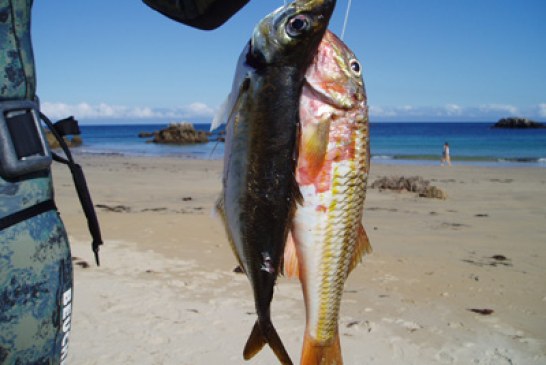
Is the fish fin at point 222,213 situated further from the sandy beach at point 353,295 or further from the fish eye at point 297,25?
the sandy beach at point 353,295

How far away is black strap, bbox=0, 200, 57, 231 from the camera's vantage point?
5.85ft

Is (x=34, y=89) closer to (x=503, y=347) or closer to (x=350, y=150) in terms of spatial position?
(x=350, y=150)

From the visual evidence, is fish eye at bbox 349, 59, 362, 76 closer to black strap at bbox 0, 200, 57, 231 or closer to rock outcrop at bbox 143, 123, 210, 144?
black strap at bbox 0, 200, 57, 231

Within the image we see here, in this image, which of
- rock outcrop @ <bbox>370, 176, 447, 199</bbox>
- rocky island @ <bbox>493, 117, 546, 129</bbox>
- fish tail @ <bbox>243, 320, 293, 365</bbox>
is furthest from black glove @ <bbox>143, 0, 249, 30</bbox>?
rocky island @ <bbox>493, 117, 546, 129</bbox>

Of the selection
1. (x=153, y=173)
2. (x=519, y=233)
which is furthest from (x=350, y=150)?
(x=153, y=173)

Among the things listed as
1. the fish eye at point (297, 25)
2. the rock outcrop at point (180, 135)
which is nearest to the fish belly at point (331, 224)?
the fish eye at point (297, 25)

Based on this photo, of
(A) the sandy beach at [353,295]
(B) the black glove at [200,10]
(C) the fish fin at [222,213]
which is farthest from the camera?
(A) the sandy beach at [353,295]

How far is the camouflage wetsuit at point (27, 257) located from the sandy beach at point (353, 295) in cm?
296

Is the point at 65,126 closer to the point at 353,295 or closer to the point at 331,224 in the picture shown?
the point at 331,224

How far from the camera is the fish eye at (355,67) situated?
195cm

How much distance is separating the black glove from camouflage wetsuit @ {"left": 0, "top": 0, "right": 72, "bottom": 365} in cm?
54

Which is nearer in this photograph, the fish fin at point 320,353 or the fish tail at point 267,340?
the fish tail at point 267,340

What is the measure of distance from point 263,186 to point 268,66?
0.39 m

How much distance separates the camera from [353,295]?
6.38 meters
